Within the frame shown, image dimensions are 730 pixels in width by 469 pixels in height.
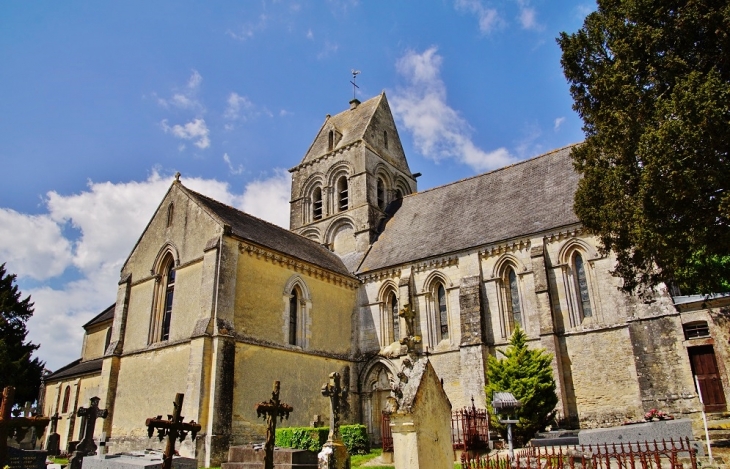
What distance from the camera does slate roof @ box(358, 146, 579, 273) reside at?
22.2 meters

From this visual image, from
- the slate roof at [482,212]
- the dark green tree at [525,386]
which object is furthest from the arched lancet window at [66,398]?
the dark green tree at [525,386]

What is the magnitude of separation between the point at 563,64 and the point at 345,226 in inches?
686

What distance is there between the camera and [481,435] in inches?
703

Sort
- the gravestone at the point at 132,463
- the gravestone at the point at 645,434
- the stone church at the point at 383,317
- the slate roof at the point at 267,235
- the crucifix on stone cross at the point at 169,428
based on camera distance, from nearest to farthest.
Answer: the crucifix on stone cross at the point at 169,428 → the gravestone at the point at 645,434 → the gravestone at the point at 132,463 → the stone church at the point at 383,317 → the slate roof at the point at 267,235

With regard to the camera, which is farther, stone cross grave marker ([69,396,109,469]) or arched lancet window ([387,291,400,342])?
arched lancet window ([387,291,400,342])

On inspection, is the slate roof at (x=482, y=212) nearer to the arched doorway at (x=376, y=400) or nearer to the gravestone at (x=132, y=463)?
the arched doorway at (x=376, y=400)

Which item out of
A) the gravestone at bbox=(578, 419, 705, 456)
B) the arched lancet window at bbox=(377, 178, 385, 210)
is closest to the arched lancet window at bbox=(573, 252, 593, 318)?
the gravestone at bbox=(578, 419, 705, 456)

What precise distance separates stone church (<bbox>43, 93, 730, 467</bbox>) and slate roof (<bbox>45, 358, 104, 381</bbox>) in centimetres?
36

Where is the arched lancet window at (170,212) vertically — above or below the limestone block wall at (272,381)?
above

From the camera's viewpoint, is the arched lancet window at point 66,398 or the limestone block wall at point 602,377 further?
the arched lancet window at point 66,398

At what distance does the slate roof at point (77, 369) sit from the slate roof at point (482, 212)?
15.3 m

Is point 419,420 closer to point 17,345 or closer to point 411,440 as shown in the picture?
point 411,440

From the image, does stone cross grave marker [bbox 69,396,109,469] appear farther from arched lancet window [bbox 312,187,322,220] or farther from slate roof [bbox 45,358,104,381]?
arched lancet window [bbox 312,187,322,220]

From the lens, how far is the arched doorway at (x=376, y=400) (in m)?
Answer: 22.7
